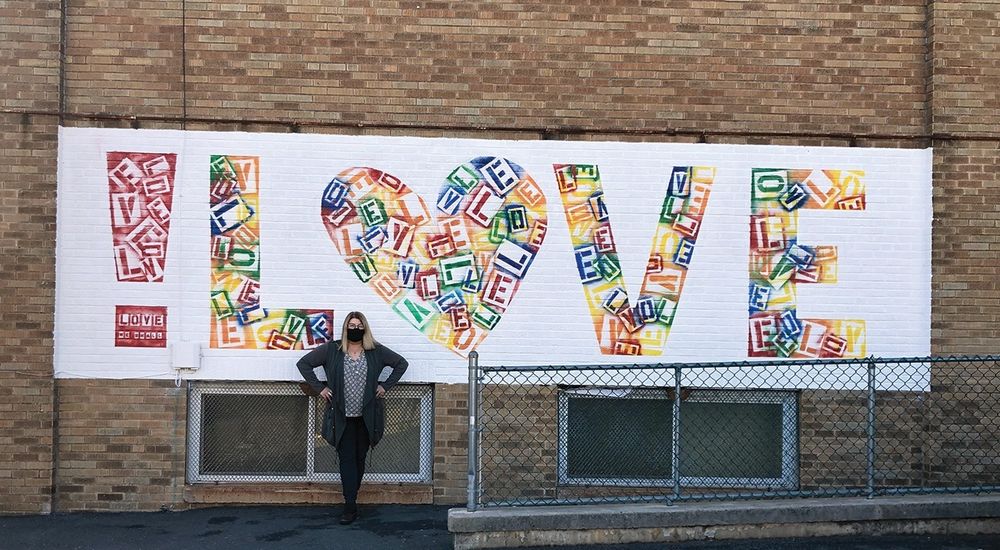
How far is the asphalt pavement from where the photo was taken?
245 inches

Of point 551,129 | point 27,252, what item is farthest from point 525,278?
point 27,252

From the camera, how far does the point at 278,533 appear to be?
6746 millimetres

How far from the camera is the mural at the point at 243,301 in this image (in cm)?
742

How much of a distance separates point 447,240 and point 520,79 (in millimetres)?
1474

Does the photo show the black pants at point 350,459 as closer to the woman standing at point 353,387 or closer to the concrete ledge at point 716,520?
the woman standing at point 353,387

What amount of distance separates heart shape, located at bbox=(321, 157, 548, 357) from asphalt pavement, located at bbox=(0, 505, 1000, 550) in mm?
1505

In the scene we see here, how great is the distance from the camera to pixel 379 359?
23.5 ft

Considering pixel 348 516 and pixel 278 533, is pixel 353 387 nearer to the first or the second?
pixel 348 516

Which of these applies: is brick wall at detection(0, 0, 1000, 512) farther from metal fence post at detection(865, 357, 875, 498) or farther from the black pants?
metal fence post at detection(865, 357, 875, 498)

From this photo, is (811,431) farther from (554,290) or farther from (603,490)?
(554,290)

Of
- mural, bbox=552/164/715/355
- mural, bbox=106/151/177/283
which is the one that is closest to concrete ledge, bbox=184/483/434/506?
mural, bbox=106/151/177/283

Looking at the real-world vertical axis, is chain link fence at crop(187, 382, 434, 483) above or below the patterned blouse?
below

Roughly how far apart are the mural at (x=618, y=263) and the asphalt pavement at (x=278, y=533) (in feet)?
6.28

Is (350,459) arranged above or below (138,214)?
below
